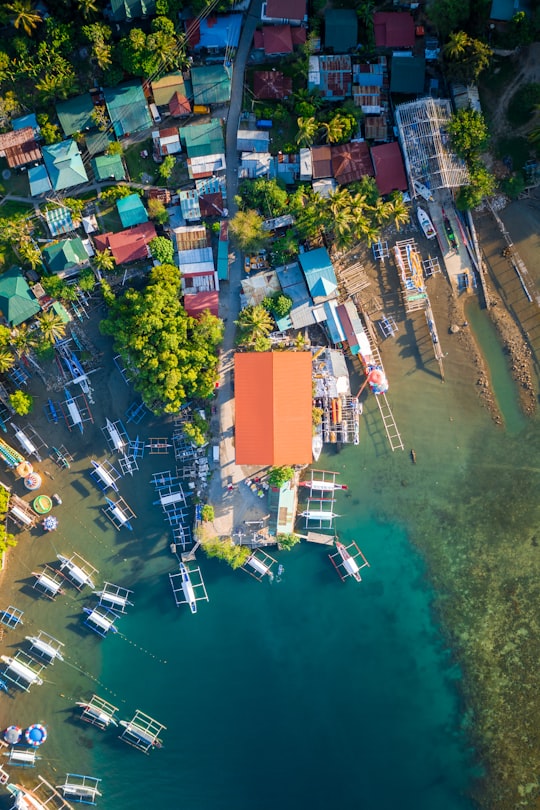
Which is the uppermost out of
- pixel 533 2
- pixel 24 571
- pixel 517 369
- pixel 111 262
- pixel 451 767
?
pixel 533 2

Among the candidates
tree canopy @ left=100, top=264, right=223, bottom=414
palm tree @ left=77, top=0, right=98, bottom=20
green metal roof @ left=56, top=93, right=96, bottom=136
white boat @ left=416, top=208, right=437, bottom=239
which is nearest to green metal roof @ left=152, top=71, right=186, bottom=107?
green metal roof @ left=56, top=93, right=96, bottom=136

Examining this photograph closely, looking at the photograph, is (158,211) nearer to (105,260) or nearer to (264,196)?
(105,260)

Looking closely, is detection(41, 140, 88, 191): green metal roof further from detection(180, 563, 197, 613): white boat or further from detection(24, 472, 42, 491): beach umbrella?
detection(180, 563, 197, 613): white boat

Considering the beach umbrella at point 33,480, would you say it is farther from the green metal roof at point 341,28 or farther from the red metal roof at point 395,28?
the red metal roof at point 395,28

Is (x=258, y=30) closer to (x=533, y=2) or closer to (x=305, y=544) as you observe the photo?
(x=533, y=2)

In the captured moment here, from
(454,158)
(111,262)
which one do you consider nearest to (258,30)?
(454,158)

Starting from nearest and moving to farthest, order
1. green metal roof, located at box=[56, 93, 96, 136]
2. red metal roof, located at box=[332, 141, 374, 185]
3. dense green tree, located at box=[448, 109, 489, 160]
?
1. dense green tree, located at box=[448, 109, 489, 160]
2. red metal roof, located at box=[332, 141, 374, 185]
3. green metal roof, located at box=[56, 93, 96, 136]

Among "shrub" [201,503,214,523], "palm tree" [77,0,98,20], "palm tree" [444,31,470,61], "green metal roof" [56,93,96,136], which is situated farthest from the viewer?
"shrub" [201,503,214,523]

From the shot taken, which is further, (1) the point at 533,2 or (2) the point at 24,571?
(2) the point at 24,571
